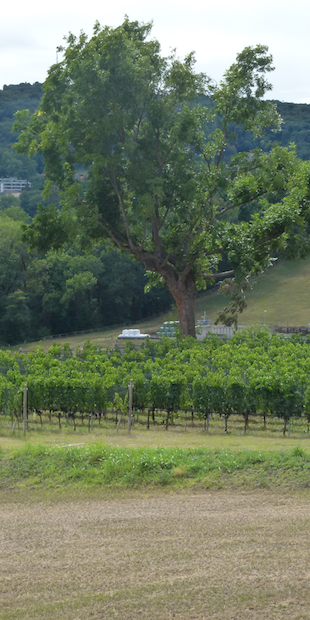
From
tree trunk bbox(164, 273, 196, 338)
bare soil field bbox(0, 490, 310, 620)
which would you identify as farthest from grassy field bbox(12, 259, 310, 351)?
bare soil field bbox(0, 490, 310, 620)

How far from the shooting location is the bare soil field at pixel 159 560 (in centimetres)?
822

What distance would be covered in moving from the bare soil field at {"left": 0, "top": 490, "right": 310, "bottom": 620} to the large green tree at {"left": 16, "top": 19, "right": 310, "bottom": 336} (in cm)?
2482

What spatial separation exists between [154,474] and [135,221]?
86.6 ft

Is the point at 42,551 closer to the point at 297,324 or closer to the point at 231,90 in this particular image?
the point at 231,90

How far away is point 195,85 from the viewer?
37.4m

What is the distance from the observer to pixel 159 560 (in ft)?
30.8

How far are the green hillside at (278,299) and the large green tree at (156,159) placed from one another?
1849 inches

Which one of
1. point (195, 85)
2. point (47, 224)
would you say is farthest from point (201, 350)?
point (195, 85)

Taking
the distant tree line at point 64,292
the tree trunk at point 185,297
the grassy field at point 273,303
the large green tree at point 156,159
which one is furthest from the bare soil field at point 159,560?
the distant tree line at point 64,292

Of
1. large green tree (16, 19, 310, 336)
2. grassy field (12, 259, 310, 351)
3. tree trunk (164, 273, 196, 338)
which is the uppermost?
large green tree (16, 19, 310, 336)

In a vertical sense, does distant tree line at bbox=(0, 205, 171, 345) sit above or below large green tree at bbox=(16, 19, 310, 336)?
below

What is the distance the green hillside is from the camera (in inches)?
3484

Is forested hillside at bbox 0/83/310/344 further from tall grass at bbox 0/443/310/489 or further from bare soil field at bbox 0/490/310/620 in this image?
bare soil field at bbox 0/490/310/620

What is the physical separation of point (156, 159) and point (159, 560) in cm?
3009
